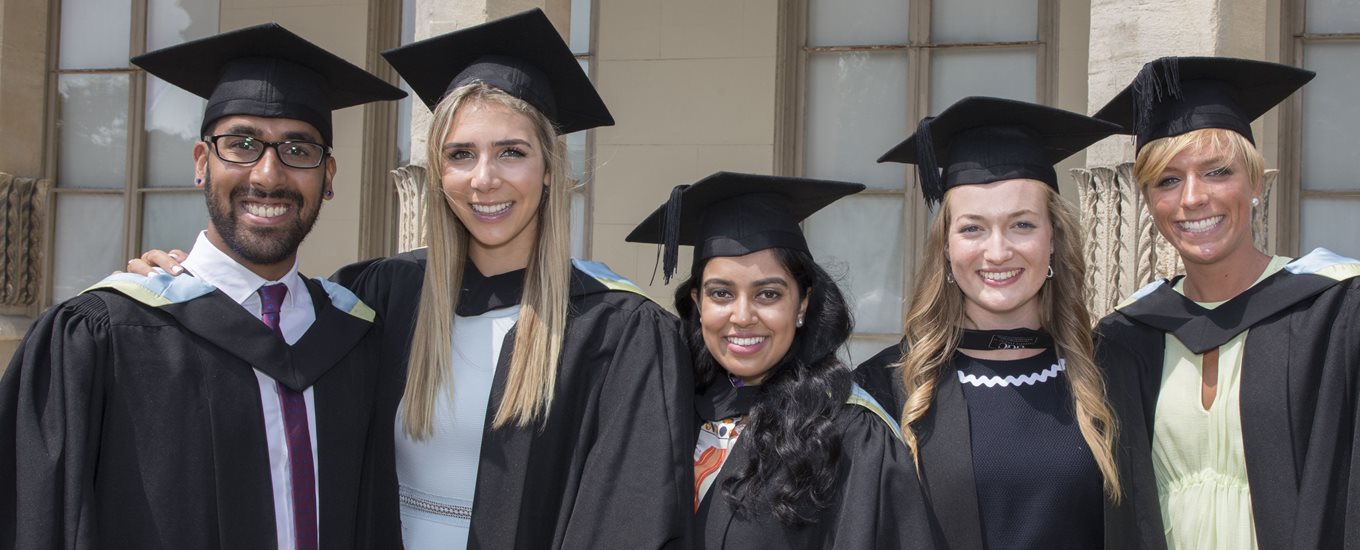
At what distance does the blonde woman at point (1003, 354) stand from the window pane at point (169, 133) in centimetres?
586

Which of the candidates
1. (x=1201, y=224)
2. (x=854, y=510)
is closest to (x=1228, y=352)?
(x=1201, y=224)

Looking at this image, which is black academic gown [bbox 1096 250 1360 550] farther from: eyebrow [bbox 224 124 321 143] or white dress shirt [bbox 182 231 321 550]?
eyebrow [bbox 224 124 321 143]

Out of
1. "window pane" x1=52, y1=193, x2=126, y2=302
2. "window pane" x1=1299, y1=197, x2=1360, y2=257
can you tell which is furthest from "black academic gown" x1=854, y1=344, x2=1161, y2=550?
"window pane" x1=52, y1=193, x2=126, y2=302

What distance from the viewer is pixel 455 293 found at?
274 centimetres

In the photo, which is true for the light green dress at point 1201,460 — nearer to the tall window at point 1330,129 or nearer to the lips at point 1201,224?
the lips at point 1201,224

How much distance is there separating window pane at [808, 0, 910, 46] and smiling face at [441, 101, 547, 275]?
13.5 ft

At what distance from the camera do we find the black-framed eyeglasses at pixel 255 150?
2605mm

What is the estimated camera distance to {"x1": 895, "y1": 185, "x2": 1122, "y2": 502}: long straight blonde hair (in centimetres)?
270

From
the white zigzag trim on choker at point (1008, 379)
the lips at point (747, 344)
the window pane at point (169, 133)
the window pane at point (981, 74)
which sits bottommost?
the white zigzag trim on choker at point (1008, 379)

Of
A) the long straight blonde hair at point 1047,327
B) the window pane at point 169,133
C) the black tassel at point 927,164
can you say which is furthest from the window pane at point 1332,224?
the window pane at point 169,133

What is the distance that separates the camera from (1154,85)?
9.91ft

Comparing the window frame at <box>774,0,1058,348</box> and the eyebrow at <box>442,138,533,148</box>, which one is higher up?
the window frame at <box>774,0,1058,348</box>

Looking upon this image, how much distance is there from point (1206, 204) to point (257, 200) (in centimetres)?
233

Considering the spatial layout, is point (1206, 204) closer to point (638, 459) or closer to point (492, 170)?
point (638, 459)
